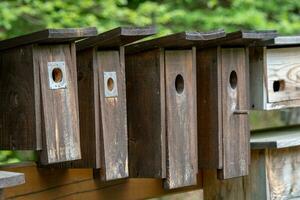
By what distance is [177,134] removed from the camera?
9.96 feet

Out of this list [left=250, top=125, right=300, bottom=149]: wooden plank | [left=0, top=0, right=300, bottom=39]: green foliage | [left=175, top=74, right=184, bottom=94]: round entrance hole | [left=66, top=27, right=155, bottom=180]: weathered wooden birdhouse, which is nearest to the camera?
[left=66, top=27, right=155, bottom=180]: weathered wooden birdhouse

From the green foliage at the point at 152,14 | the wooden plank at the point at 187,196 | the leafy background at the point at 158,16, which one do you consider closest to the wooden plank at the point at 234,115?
the wooden plank at the point at 187,196

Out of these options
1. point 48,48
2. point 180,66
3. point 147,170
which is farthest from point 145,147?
point 48,48

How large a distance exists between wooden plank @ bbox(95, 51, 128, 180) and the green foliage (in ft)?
9.11

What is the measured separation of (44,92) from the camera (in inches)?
106

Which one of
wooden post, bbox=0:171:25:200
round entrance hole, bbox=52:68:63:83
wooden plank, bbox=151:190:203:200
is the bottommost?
wooden plank, bbox=151:190:203:200

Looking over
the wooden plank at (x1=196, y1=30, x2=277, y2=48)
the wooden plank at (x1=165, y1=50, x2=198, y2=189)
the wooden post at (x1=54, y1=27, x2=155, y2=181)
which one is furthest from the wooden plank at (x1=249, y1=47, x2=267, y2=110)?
the wooden post at (x1=54, y1=27, x2=155, y2=181)

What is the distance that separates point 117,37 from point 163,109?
1.15 ft

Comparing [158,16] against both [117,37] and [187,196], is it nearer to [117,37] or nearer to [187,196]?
[187,196]

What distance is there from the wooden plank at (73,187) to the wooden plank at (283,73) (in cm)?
63

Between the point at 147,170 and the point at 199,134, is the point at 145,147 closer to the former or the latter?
the point at 147,170

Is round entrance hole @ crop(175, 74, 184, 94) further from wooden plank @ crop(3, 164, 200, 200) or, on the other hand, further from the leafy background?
the leafy background

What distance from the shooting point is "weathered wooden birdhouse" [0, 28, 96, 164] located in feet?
8.78

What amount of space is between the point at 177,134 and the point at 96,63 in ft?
1.32
